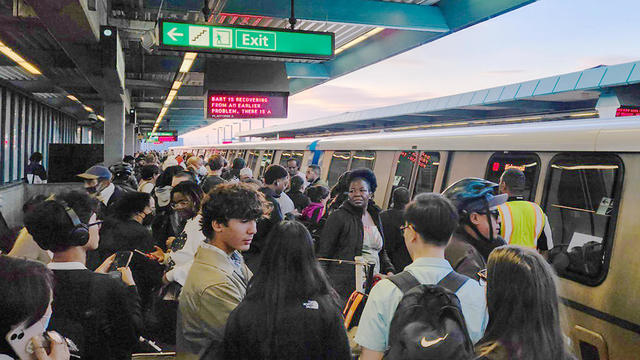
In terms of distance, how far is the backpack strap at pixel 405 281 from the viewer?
2215 mm

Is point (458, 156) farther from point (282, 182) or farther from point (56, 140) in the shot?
point (56, 140)

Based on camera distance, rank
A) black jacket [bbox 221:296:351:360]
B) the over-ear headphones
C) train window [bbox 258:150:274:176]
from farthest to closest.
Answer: train window [bbox 258:150:274:176]
the over-ear headphones
black jacket [bbox 221:296:351:360]

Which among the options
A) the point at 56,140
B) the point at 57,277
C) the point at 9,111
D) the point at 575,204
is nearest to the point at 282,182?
the point at 575,204

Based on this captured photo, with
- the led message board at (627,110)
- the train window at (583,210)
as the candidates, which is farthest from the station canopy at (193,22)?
the led message board at (627,110)

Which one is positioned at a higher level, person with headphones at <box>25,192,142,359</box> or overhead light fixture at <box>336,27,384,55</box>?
overhead light fixture at <box>336,27,384,55</box>

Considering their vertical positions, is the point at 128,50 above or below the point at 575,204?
above

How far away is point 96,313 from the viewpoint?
8.09 feet

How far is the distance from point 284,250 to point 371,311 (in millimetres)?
491

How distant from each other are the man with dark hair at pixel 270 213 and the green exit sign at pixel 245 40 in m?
1.52

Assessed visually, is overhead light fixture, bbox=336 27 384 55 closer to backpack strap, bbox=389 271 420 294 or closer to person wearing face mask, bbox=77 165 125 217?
person wearing face mask, bbox=77 165 125 217

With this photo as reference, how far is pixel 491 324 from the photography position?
6.46ft

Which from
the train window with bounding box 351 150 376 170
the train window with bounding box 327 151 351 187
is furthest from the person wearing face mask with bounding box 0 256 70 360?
the train window with bounding box 327 151 351 187

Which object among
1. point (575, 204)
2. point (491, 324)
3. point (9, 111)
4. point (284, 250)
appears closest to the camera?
point (491, 324)

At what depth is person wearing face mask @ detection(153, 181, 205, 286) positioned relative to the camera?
11.2 ft
